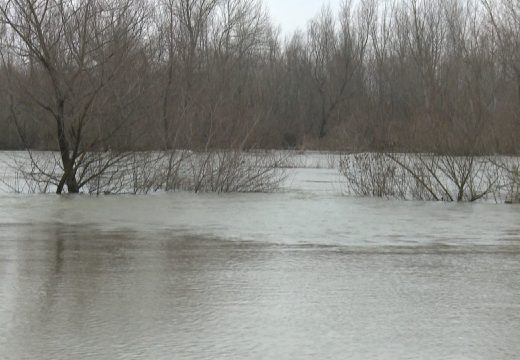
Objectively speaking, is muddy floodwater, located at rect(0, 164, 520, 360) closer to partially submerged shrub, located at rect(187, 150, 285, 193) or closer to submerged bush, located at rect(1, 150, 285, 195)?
submerged bush, located at rect(1, 150, 285, 195)

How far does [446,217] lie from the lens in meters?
12.0

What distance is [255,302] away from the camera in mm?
5438

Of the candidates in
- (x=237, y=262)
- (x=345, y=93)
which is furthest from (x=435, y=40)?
(x=237, y=262)

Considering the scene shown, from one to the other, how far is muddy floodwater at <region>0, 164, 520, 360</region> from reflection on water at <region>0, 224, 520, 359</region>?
2 centimetres

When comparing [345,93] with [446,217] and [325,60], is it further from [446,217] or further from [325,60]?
[446,217]

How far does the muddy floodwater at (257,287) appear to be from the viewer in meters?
4.33

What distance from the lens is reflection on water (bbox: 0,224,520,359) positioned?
4.27 m

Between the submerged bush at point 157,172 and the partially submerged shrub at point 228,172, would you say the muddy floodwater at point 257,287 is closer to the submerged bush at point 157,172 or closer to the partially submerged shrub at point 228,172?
the submerged bush at point 157,172

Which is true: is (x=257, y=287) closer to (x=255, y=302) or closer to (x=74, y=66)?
(x=255, y=302)

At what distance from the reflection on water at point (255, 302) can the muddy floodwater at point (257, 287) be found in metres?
0.02

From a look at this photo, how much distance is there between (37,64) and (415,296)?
11.6m

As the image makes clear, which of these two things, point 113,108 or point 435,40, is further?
point 435,40

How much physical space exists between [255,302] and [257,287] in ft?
1.90

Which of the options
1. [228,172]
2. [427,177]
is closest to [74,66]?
[228,172]
